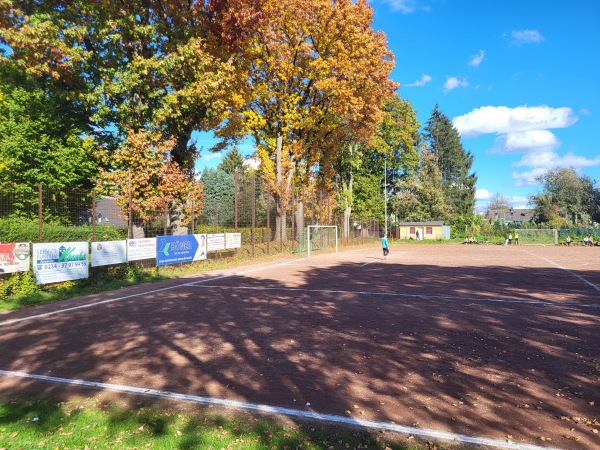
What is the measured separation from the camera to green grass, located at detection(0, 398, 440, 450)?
3.73 meters

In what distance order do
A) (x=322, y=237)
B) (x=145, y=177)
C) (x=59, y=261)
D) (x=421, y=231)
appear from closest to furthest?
(x=59, y=261) → (x=145, y=177) → (x=322, y=237) → (x=421, y=231)

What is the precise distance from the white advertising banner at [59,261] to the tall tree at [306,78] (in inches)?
697

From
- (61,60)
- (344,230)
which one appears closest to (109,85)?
(61,60)

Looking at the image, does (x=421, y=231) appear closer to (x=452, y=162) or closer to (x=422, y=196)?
(x=422, y=196)

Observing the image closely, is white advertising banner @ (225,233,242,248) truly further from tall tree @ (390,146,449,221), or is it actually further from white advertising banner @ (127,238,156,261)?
tall tree @ (390,146,449,221)

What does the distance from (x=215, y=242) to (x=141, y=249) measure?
17.4 ft

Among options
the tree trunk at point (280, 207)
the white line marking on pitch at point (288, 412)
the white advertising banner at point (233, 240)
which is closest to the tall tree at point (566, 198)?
the tree trunk at point (280, 207)

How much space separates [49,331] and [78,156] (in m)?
22.4

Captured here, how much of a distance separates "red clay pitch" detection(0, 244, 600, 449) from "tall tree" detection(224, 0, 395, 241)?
20.4 meters

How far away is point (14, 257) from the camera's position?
11.3 meters

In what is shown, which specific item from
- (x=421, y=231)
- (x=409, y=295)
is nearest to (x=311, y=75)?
(x=409, y=295)

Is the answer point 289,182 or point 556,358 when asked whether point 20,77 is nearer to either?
point 289,182

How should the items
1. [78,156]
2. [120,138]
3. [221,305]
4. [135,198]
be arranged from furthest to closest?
[78,156], [120,138], [135,198], [221,305]

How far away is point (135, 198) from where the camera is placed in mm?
18938
